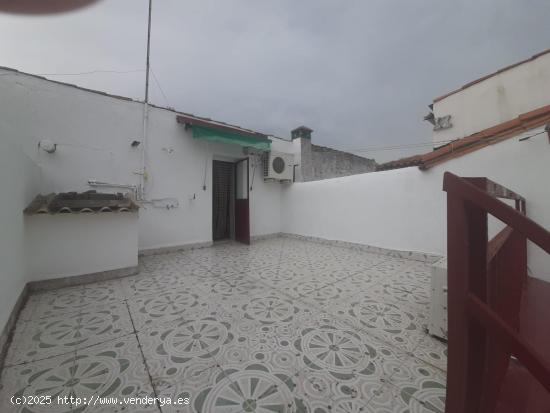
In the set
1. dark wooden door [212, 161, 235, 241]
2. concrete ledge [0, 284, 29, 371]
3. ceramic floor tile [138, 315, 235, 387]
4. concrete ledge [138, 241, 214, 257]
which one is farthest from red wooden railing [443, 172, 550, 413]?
dark wooden door [212, 161, 235, 241]

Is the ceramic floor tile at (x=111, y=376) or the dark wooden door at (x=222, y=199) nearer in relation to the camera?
the ceramic floor tile at (x=111, y=376)

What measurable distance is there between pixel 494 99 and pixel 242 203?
6.95 m

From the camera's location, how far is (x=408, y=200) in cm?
410

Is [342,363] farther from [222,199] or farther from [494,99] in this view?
[494,99]

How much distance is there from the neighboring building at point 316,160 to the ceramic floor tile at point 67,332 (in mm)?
5890

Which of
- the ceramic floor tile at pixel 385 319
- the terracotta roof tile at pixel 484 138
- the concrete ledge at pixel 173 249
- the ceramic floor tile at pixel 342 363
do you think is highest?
the terracotta roof tile at pixel 484 138

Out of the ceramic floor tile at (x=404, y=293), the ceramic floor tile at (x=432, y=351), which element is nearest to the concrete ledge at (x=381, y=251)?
the ceramic floor tile at (x=404, y=293)

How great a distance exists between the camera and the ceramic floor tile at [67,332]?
1.55 metres

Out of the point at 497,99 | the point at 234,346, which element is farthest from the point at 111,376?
the point at 497,99

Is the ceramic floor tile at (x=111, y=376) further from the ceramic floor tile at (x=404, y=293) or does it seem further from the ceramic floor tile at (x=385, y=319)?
the ceramic floor tile at (x=404, y=293)

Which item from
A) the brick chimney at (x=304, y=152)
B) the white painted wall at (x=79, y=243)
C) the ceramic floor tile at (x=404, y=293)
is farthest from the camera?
the brick chimney at (x=304, y=152)

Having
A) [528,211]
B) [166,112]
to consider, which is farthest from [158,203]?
[528,211]

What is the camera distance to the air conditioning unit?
6137 mm

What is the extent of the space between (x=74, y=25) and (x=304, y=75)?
5.16 metres
